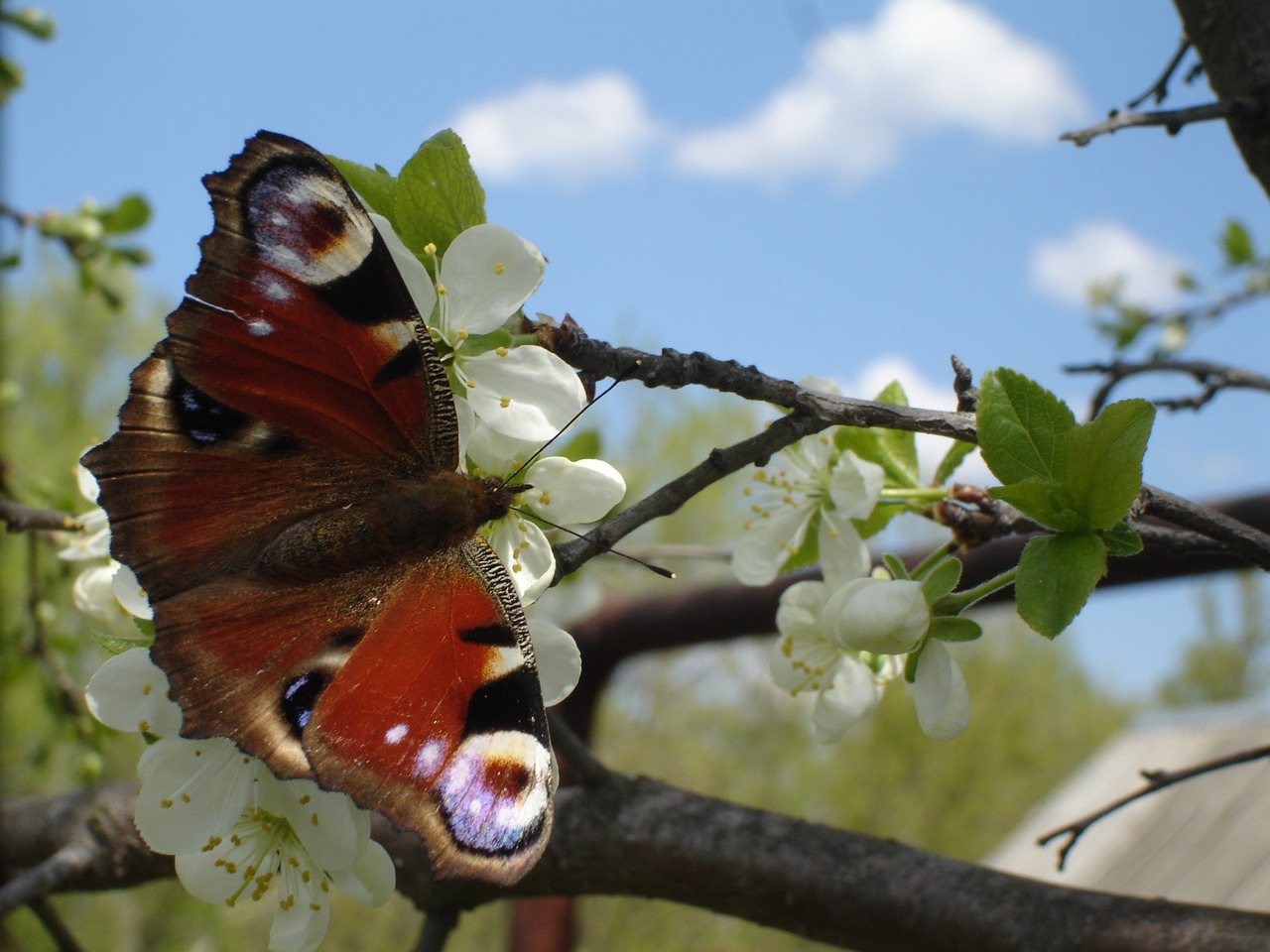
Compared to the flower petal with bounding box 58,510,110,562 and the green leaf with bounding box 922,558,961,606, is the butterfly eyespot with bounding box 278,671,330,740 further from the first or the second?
the green leaf with bounding box 922,558,961,606

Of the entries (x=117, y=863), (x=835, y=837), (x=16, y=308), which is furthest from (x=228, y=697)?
(x=16, y=308)

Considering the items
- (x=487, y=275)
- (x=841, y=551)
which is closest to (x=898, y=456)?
(x=841, y=551)

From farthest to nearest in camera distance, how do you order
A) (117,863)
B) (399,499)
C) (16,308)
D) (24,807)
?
(16,308)
(24,807)
(117,863)
(399,499)

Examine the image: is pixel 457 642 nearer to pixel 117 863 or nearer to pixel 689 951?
pixel 117 863

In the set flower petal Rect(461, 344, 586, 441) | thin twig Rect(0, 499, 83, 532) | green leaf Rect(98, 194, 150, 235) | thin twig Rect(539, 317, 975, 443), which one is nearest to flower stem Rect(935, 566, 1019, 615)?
thin twig Rect(539, 317, 975, 443)

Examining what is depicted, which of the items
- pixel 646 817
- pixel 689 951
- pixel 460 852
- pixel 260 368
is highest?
pixel 260 368

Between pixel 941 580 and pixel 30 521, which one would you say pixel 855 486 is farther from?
pixel 30 521

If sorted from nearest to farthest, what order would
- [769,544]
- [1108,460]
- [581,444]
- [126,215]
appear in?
[1108,460] → [769,544] → [581,444] → [126,215]
